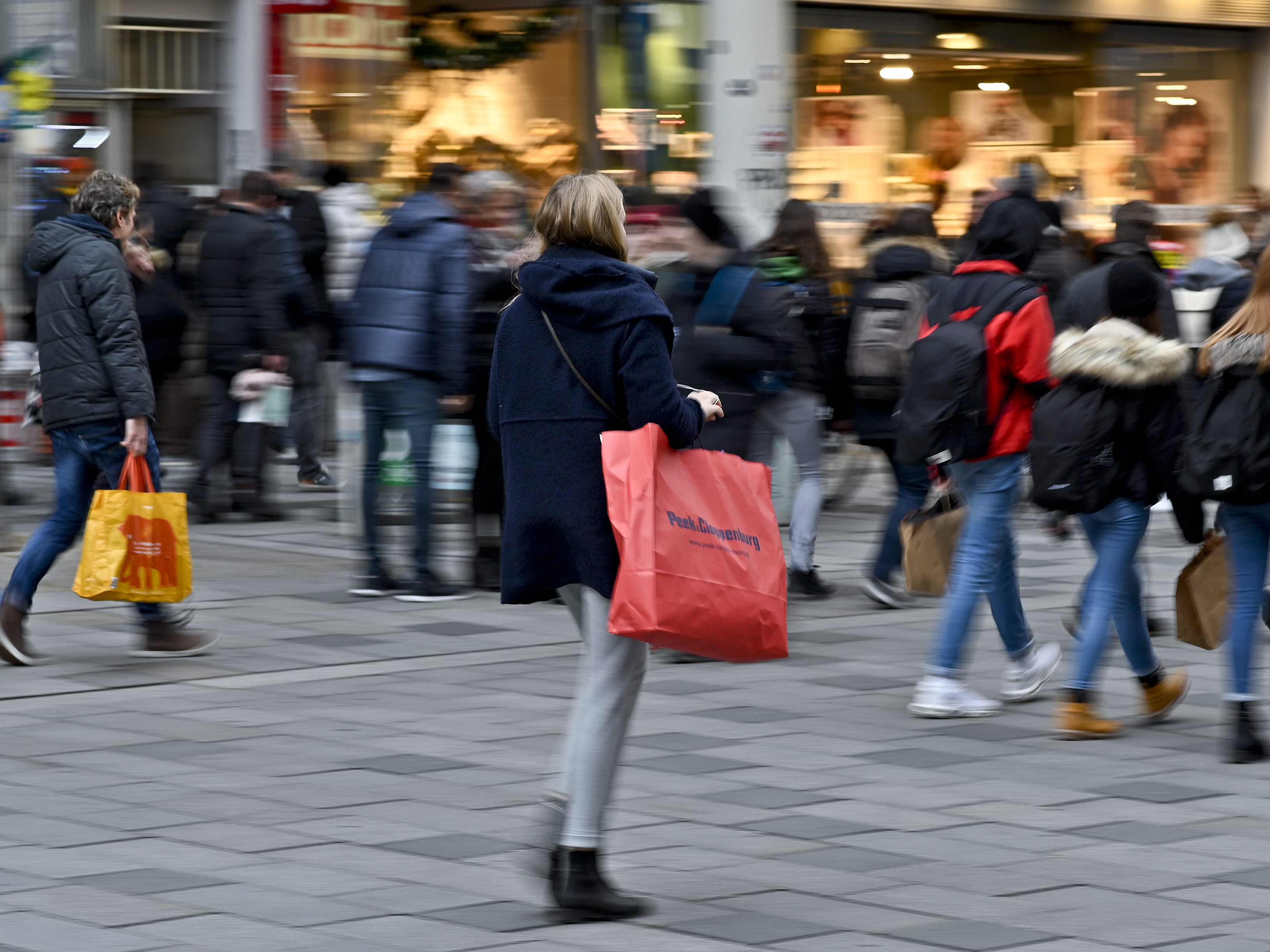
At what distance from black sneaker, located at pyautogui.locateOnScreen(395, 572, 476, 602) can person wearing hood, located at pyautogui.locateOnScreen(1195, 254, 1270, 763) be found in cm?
446

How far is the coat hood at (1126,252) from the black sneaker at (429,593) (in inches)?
139

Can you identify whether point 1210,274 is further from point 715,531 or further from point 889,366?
point 715,531

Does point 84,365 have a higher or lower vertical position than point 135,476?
higher

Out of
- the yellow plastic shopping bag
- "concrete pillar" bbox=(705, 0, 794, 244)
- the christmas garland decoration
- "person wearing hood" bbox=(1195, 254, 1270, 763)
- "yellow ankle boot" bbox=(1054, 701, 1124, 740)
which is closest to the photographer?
"person wearing hood" bbox=(1195, 254, 1270, 763)

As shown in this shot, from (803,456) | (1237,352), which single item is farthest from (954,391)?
(803,456)

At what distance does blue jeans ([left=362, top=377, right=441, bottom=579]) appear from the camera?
10.3 m

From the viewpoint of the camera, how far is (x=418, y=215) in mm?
10164

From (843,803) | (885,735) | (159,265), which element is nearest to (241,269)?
(159,265)

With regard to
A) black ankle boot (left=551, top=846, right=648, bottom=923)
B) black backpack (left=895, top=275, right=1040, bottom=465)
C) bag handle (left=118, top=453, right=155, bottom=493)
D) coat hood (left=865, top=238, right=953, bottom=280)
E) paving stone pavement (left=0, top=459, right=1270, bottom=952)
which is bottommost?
paving stone pavement (left=0, top=459, right=1270, bottom=952)

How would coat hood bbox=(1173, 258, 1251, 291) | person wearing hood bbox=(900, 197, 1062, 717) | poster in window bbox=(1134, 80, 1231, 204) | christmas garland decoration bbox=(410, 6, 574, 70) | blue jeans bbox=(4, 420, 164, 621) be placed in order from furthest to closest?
poster in window bbox=(1134, 80, 1231, 204), christmas garland decoration bbox=(410, 6, 574, 70), coat hood bbox=(1173, 258, 1251, 291), blue jeans bbox=(4, 420, 164, 621), person wearing hood bbox=(900, 197, 1062, 717)

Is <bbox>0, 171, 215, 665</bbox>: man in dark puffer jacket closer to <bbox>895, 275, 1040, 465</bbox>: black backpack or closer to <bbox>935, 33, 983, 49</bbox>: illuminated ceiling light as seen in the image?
<bbox>895, 275, 1040, 465</bbox>: black backpack

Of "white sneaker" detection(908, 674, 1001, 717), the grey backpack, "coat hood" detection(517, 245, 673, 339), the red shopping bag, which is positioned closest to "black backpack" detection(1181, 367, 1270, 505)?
"white sneaker" detection(908, 674, 1001, 717)

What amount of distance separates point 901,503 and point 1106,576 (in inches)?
113

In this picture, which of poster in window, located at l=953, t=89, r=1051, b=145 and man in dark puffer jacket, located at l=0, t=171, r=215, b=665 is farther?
poster in window, located at l=953, t=89, r=1051, b=145
